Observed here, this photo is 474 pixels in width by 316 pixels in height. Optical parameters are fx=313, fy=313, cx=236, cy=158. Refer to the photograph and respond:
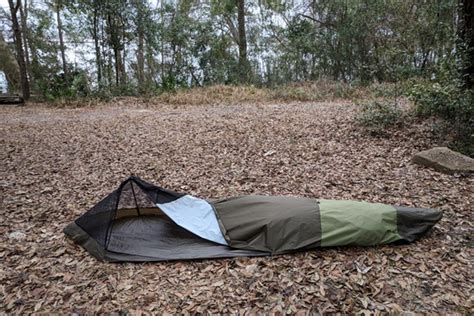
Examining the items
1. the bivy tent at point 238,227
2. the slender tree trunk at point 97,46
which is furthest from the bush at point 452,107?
the slender tree trunk at point 97,46

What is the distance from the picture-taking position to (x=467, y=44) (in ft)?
11.6

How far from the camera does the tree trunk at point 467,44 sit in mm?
3531

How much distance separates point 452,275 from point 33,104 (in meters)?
8.55

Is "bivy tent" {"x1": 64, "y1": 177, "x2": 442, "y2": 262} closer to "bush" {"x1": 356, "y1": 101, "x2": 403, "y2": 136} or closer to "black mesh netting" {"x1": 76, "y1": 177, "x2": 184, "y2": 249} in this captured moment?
"black mesh netting" {"x1": 76, "y1": 177, "x2": 184, "y2": 249}

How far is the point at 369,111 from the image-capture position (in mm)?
4156

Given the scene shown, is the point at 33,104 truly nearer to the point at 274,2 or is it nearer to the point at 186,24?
the point at 186,24

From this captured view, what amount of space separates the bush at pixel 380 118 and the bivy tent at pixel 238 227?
205cm

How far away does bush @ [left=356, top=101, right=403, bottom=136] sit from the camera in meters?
3.93

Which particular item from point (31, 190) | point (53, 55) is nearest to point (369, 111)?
point (31, 190)

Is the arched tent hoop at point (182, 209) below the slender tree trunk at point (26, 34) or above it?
below

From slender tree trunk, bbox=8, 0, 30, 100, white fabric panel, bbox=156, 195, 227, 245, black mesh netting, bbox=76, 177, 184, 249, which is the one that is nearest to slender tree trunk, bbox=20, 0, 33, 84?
slender tree trunk, bbox=8, 0, 30, 100

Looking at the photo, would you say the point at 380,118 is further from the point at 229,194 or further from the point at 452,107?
the point at 229,194

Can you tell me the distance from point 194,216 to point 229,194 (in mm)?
600

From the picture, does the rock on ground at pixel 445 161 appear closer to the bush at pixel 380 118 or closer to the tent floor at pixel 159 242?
the bush at pixel 380 118
